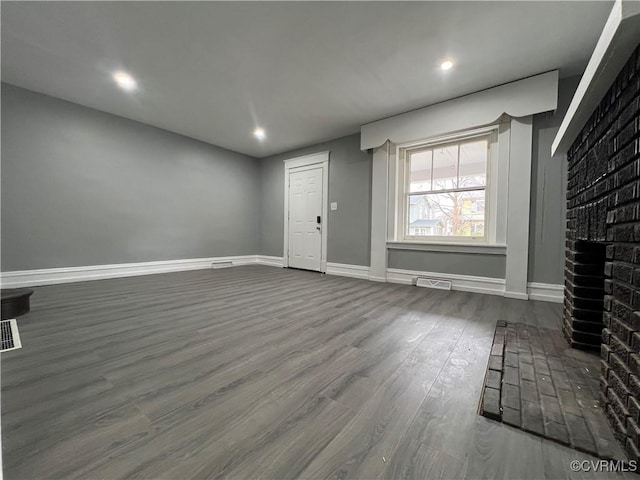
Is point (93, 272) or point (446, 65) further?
point (93, 272)

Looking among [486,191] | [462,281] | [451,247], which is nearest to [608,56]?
[486,191]

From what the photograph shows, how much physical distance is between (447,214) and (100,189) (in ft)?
17.0

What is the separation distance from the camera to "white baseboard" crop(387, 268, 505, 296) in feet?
10.0

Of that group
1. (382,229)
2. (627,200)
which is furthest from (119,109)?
(627,200)

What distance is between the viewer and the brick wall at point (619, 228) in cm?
81

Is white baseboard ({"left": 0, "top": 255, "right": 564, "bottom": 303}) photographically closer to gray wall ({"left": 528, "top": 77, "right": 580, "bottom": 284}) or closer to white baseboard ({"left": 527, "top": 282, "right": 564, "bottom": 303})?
white baseboard ({"left": 527, "top": 282, "right": 564, "bottom": 303})

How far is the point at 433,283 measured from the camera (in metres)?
3.47

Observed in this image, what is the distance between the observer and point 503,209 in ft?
9.86

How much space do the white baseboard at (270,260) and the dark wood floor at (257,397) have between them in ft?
10.6

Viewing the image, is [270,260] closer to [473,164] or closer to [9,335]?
[9,335]

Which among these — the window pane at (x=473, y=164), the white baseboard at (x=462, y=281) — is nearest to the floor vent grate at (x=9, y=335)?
the white baseboard at (x=462, y=281)

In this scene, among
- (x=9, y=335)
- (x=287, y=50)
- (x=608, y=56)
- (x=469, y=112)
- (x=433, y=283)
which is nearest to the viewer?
(x=608, y=56)

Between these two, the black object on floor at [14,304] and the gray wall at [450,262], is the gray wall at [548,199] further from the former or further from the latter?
the black object on floor at [14,304]

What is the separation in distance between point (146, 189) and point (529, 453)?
5195mm
